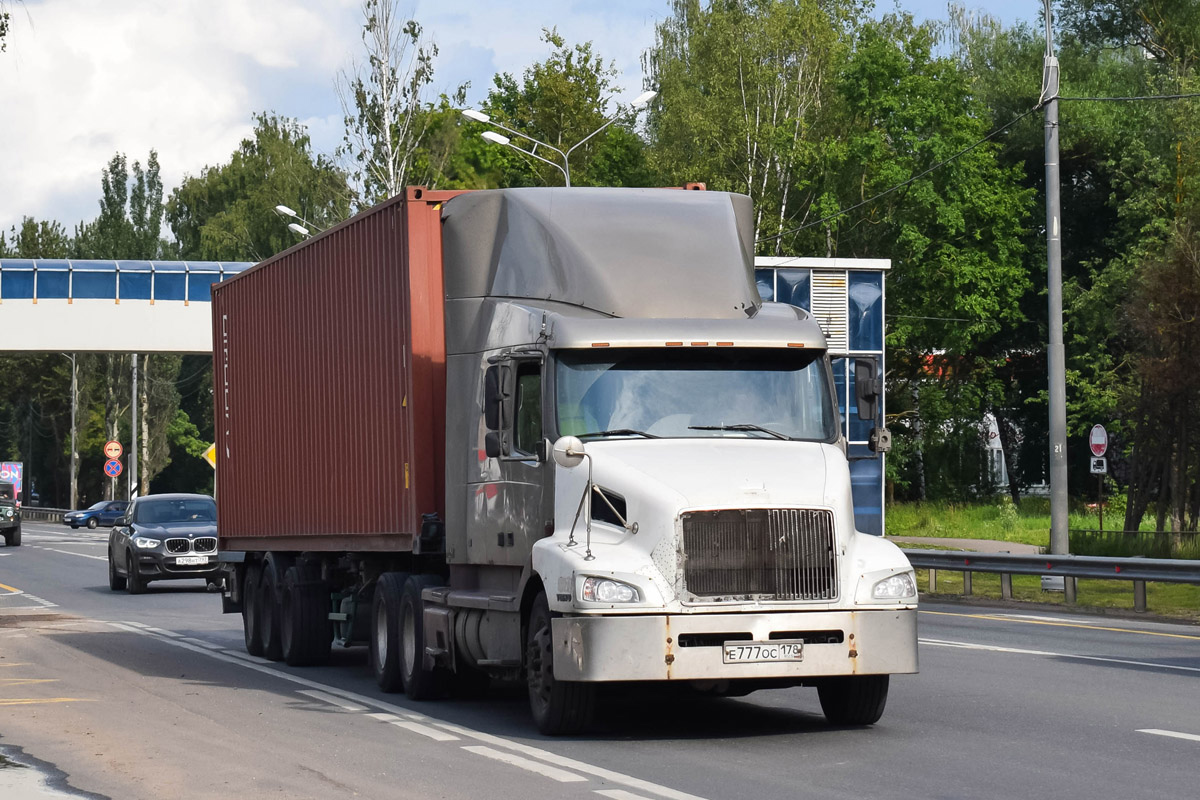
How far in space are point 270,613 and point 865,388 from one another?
25.8 feet

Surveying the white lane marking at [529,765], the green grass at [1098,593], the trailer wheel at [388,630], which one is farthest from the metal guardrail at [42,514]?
the white lane marking at [529,765]

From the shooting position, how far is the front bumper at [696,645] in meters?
10.6

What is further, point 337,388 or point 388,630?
point 337,388

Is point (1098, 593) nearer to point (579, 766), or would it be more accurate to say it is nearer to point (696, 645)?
point (696, 645)

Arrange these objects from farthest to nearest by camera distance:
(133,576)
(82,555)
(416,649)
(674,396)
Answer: (82,555) → (133,576) → (416,649) → (674,396)

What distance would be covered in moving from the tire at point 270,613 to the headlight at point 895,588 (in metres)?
8.25

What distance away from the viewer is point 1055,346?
88.6 ft

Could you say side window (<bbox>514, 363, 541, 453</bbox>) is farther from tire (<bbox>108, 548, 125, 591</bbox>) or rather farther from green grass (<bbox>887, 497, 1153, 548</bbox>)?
green grass (<bbox>887, 497, 1153, 548</bbox>)

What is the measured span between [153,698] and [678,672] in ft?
17.8

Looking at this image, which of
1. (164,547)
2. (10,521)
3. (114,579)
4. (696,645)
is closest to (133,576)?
(164,547)

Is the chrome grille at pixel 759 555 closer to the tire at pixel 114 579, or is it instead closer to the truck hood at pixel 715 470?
the truck hood at pixel 715 470

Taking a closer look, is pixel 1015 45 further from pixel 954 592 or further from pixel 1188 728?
pixel 1188 728

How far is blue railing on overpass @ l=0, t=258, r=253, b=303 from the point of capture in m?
64.2

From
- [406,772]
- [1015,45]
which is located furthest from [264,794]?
[1015,45]
